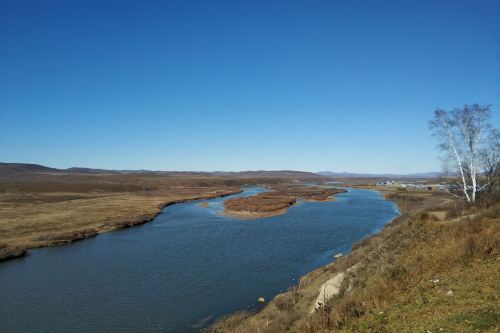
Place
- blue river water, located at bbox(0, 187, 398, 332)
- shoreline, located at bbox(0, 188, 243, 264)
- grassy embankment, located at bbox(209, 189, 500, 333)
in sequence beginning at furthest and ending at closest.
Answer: shoreline, located at bbox(0, 188, 243, 264), blue river water, located at bbox(0, 187, 398, 332), grassy embankment, located at bbox(209, 189, 500, 333)

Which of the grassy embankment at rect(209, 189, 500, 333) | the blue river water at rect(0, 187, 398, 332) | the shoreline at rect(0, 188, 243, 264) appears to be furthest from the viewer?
the shoreline at rect(0, 188, 243, 264)

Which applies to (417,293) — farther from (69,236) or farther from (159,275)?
(69,236)

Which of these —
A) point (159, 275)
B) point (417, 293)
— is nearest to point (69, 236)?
point (159, 275)

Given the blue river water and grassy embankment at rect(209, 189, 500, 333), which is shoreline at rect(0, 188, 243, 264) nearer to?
the blue river water

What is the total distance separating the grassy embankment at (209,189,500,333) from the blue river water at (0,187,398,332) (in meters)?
4.45

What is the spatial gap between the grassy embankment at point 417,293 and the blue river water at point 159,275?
175 inches

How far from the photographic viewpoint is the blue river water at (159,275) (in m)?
20.0

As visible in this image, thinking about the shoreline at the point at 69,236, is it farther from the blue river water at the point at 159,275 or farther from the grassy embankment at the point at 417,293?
the grassy embankment at the point at 417,293

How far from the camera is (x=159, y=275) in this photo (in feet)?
89.8

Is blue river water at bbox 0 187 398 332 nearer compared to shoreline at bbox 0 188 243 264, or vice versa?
blue river water at bbox 0 187 398 332

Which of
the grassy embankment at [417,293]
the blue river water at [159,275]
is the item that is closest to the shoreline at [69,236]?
the blue river water at [159,275]

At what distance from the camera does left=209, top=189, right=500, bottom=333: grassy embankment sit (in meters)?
9.37

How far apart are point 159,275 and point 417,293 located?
823 inches

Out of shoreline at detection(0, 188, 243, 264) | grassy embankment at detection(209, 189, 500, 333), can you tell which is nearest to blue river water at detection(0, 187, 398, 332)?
shoreline at detection(0, 188, 243, 264)
